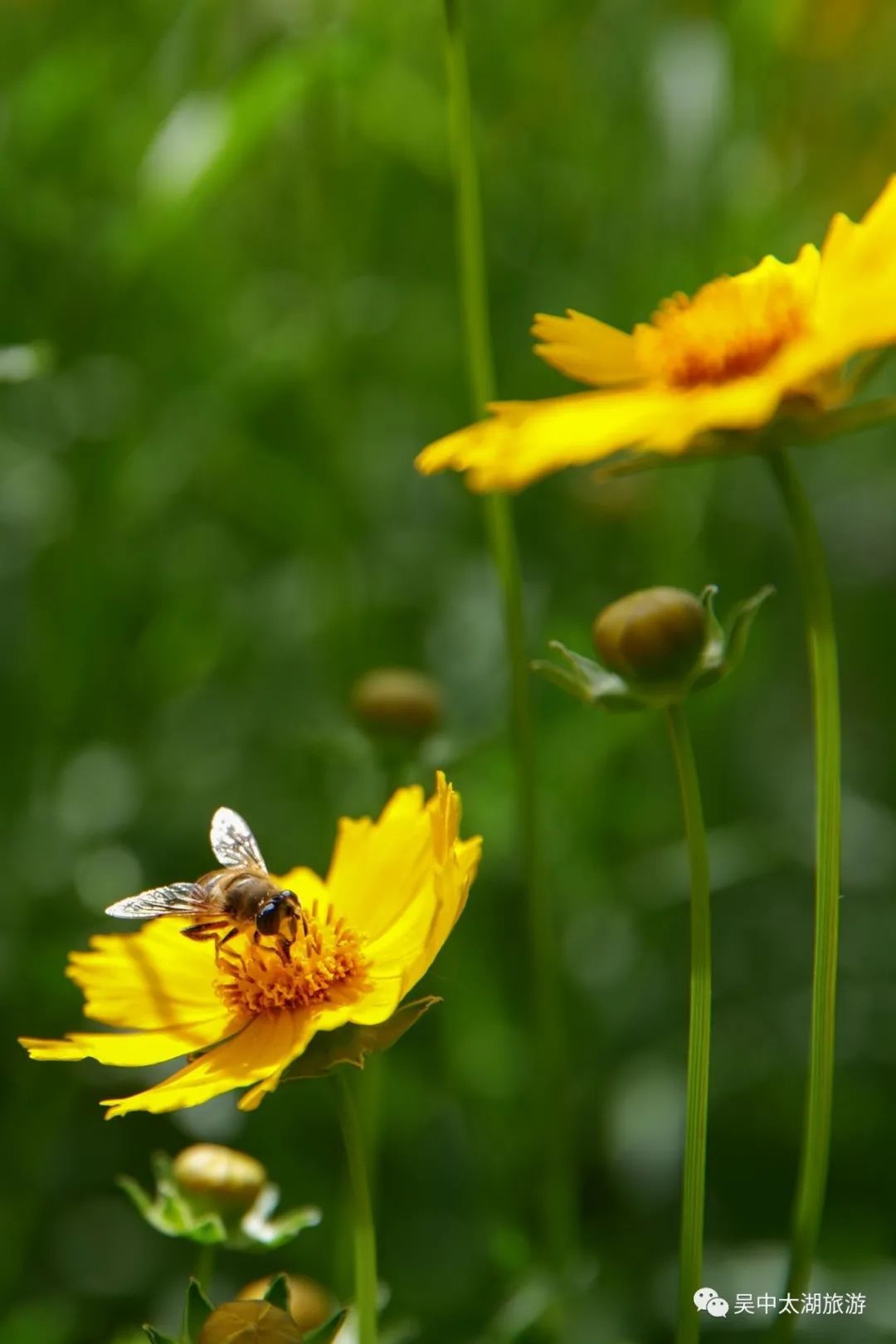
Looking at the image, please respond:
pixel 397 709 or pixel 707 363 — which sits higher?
pixel 707 363

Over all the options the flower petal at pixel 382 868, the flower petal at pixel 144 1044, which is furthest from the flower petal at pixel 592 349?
the flower petal at pixel 144 1044

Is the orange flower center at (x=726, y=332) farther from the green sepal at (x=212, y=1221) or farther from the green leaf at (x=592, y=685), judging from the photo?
the green sepal at (x=212, y=1221)

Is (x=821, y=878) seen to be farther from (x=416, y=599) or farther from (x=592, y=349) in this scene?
(x=416, y=599)

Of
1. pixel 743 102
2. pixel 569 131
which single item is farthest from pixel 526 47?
pixel 743 102

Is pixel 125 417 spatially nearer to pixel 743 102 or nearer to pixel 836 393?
pixel 743 102

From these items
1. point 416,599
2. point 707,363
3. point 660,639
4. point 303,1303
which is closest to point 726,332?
point 707,363
